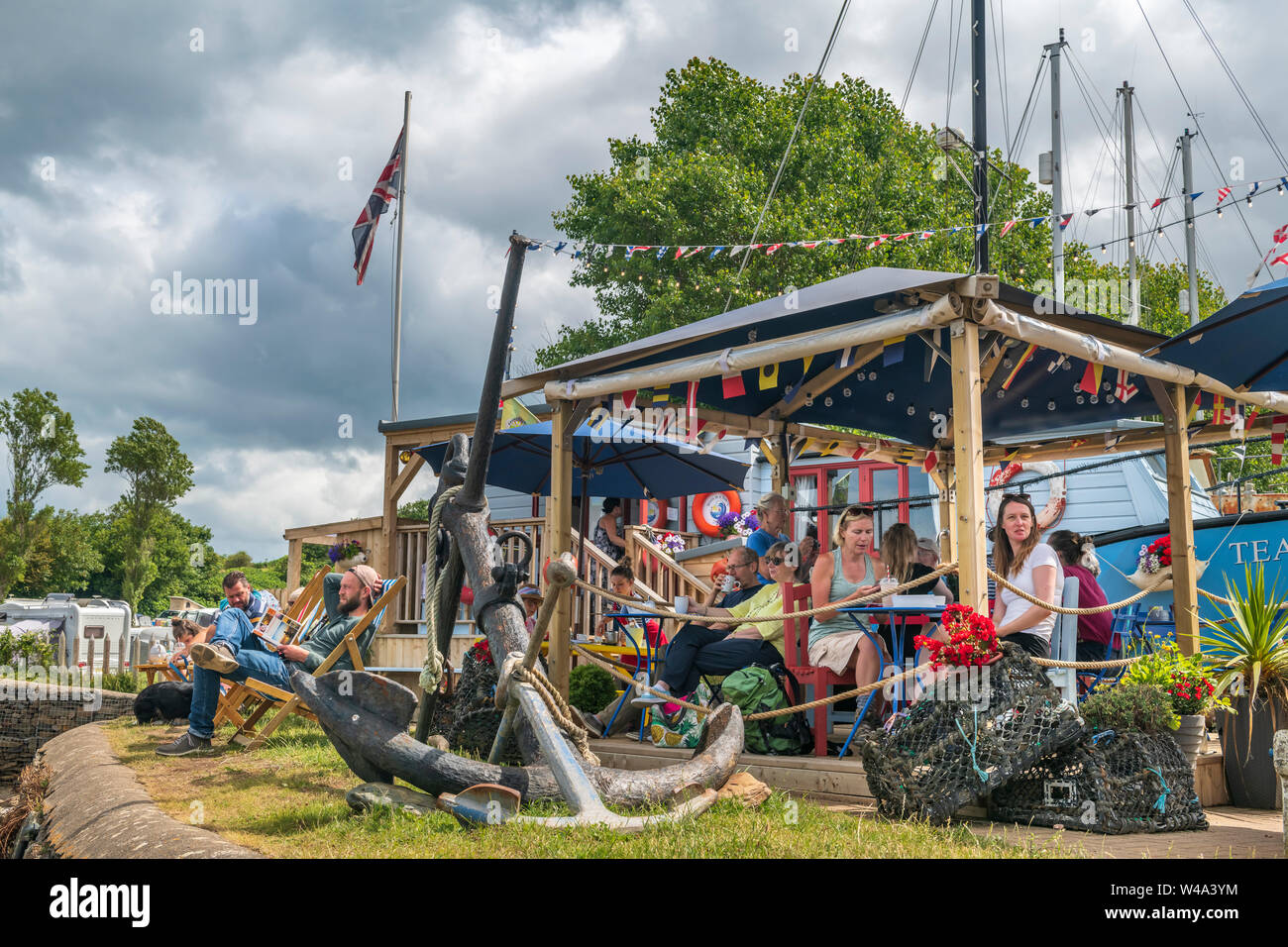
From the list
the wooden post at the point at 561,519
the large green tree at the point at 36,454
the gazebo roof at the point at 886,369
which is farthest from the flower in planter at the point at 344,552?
the large green tree at the point at 36,454

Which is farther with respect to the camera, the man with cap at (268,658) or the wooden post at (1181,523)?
the man with cap at (268,658)

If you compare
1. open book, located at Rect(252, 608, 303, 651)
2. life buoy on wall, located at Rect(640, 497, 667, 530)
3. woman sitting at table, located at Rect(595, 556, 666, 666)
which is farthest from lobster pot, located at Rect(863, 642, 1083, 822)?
life buoy on wall, located at Rect(640, 497, 667, 530)

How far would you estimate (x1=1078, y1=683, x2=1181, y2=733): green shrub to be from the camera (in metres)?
4.77

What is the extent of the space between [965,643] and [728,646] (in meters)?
2.07

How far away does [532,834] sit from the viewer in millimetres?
3961

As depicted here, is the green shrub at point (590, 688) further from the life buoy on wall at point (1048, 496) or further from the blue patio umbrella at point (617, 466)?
the life buoy on wall at point (1048, 496)

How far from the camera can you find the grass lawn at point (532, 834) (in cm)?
372

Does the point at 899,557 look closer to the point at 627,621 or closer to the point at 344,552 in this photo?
the point at 627,621

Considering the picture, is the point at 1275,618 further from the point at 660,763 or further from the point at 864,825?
the point at 660,763

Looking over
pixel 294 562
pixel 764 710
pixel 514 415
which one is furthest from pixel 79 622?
pixel 764 710

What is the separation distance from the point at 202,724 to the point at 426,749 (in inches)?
152

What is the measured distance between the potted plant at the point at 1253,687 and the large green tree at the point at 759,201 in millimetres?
16179

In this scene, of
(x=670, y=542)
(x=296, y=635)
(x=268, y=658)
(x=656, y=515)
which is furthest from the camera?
(x=656, y=515)
